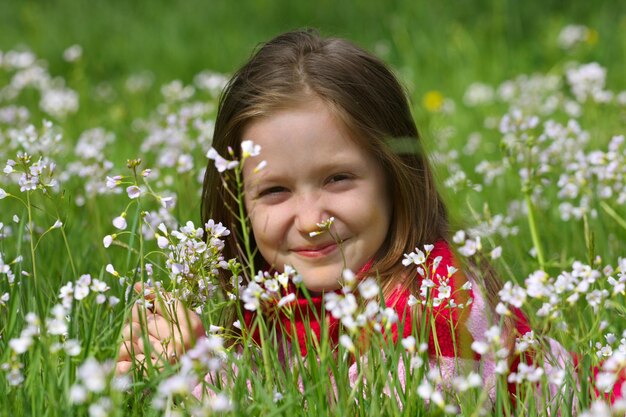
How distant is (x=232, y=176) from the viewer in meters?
2.79

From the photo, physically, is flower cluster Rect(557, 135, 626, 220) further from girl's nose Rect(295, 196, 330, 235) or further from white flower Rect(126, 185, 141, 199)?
white flower Rect(126, 185, 141, 199)

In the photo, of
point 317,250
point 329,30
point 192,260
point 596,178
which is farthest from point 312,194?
point 329,30

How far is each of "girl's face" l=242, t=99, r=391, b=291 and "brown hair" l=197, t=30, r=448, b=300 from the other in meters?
0.05

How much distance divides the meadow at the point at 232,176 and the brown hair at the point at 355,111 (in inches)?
6.8

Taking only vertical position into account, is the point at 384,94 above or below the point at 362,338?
above

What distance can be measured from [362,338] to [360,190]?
44cm

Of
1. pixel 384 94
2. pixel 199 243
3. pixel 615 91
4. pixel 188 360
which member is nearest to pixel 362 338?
pixel 199 243

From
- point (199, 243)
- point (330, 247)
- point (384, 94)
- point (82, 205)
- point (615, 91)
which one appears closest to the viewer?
point (199, 243)

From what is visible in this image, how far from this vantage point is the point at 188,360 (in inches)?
65.9

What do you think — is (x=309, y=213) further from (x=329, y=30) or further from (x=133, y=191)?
(x=329, y=30)

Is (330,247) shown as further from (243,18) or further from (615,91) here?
(243,18)

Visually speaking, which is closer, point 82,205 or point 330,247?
point 330,247

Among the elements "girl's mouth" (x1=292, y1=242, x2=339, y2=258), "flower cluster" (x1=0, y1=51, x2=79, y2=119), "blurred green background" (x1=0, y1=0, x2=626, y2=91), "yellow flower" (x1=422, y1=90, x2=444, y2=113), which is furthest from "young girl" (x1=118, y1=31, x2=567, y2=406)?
"blurred green background" (x1=0, y1=0, x2=626, y2=91)

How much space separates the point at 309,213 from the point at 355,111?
0.35 m
